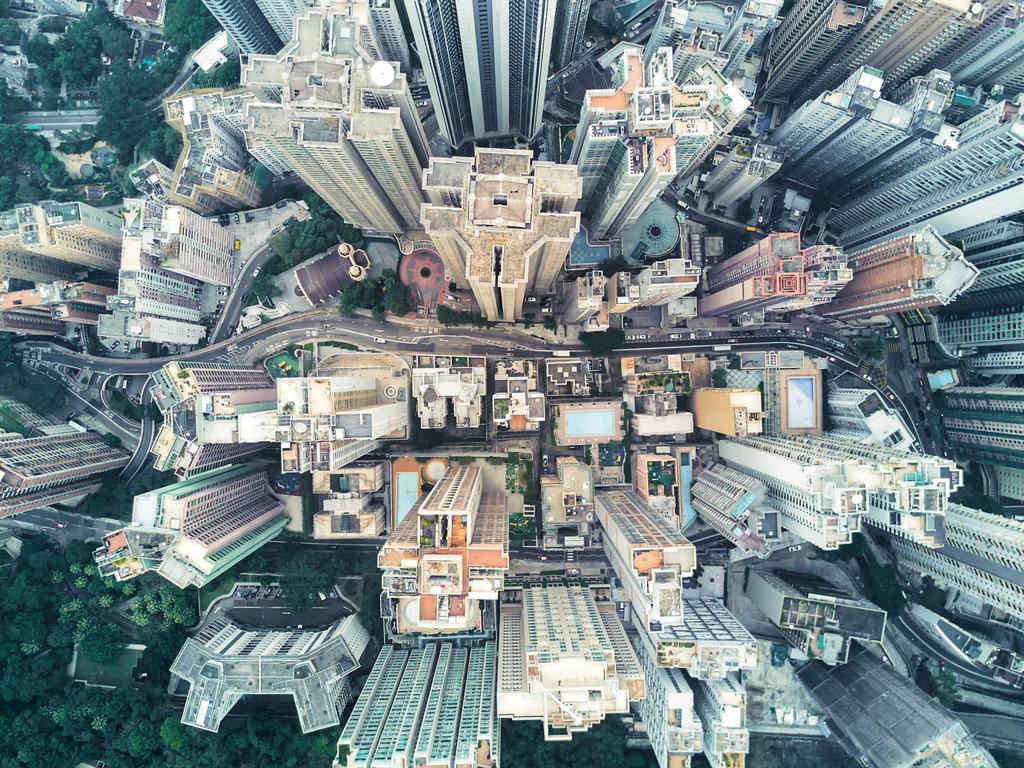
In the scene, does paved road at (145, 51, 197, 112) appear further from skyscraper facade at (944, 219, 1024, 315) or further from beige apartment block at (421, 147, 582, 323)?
skyscraper facade at (944, 219, 1024, 315)

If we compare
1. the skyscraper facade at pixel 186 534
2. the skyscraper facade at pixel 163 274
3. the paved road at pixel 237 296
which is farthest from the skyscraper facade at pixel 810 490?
the skyscraper facade at pixel 163 274

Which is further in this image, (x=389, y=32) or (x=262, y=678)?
(x=389, y=32)

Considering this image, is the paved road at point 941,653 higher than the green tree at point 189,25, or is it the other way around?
the green tree at point 189,25

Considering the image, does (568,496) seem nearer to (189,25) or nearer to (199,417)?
(199,417)

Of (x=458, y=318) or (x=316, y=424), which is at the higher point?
(x=458, y=318)

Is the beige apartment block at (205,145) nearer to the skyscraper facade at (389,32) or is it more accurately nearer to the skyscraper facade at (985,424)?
the skyscraper facade at (389,32)

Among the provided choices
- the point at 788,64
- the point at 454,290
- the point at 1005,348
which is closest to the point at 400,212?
the point at 454,290

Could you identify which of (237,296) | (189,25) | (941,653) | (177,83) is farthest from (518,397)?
(189,25)
